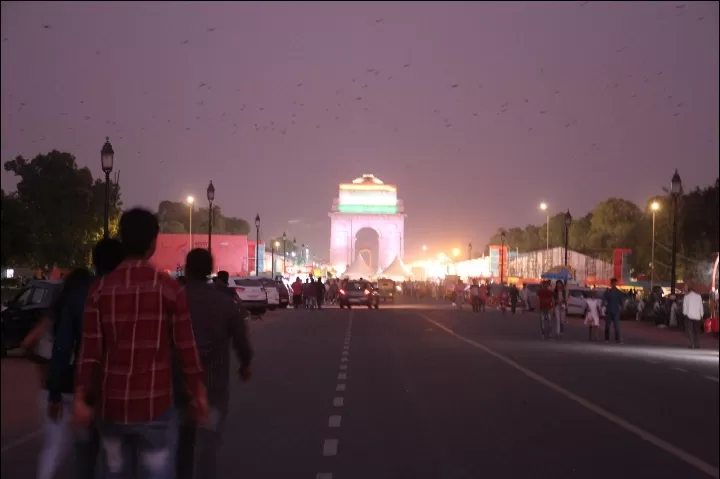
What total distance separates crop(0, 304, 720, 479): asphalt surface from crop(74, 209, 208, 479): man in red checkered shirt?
14.6 feet

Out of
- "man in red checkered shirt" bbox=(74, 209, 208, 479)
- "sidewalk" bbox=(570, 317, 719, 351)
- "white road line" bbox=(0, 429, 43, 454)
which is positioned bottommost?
"white road line" bbox=(0, 429, 43, 454)

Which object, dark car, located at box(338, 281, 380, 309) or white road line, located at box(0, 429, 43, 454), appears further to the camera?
dark car, located at box(338, 281, 380, 309)

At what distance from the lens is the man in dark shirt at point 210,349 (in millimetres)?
7824

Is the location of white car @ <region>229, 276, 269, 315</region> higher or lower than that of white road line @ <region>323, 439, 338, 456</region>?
higher

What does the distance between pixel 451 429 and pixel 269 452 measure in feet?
8.75

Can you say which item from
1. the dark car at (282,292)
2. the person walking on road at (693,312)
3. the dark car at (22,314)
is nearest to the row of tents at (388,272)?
the dark car at (282,292)

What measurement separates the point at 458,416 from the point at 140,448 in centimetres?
918

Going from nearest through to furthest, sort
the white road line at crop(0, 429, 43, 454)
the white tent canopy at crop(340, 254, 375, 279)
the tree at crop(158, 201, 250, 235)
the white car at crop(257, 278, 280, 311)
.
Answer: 1. the white road line at crop(0, 429, 43, 454)
2. the white car at crop(257, 278, 280, 311)
3. the tree at crop(158, 201, 250, 235)
4. the white tent canopy at crop(340, 254, 375, 279)

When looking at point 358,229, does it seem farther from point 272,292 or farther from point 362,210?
point 272,292

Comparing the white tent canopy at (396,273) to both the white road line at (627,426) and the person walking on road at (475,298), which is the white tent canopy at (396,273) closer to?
the person walking on road at (475,298)

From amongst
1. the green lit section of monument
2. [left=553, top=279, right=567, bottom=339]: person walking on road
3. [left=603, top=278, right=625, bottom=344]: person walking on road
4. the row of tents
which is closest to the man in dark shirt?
[left=603, top=278, right=625, bottom=344]: person walking on road

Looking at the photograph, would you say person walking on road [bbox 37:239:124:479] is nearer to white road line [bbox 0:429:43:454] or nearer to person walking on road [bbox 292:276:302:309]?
white road line [bbox 0:429:43:454]

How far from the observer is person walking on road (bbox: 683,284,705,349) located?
30.3 meters

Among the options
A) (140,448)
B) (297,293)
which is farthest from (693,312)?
(297,293)
